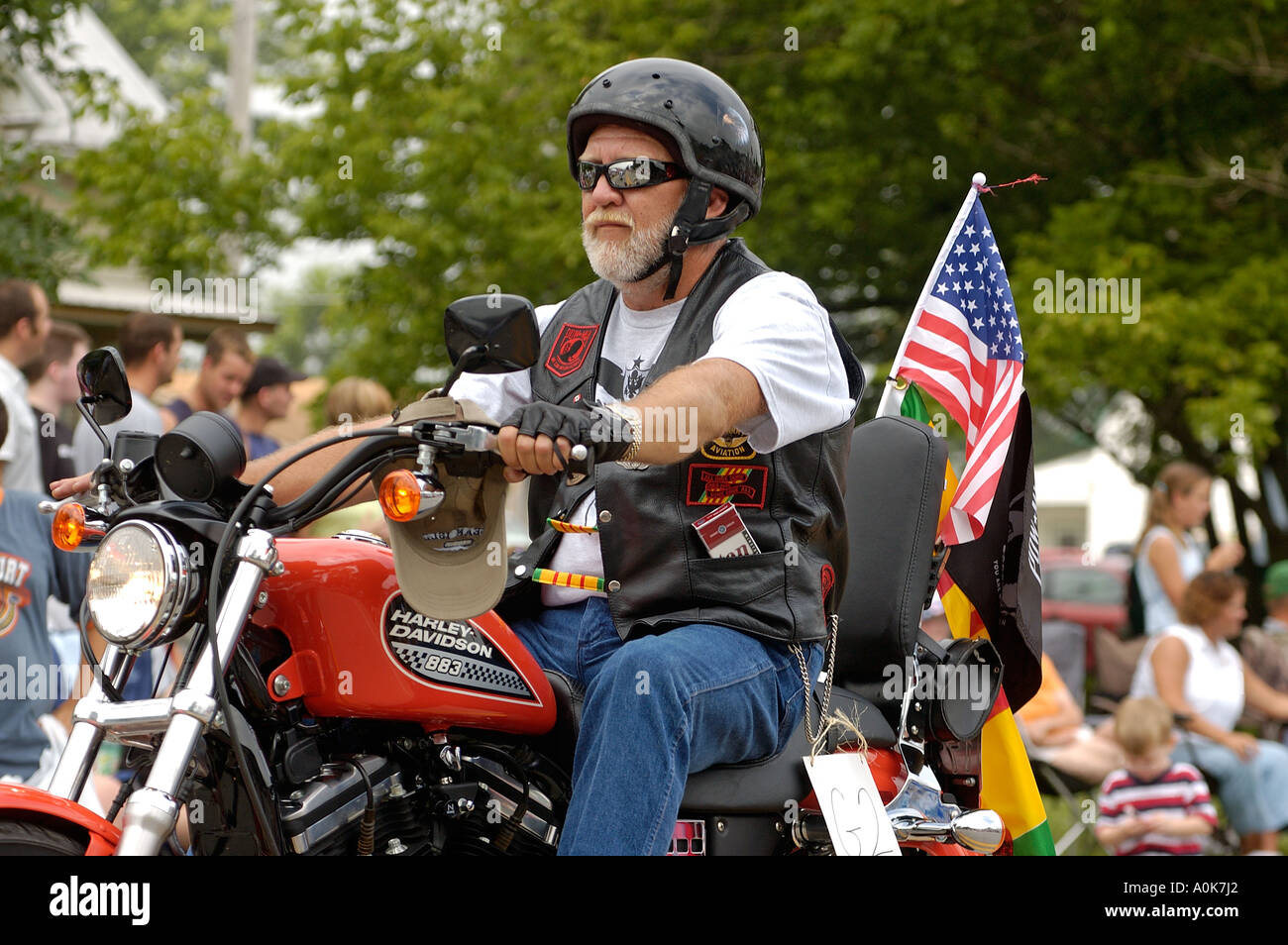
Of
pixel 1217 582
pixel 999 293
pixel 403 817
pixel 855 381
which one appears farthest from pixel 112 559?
pixel 1217 582

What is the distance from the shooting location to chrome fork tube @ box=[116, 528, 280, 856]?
2.29 metres

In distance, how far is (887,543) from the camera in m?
3.94

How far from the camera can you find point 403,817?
2900mm

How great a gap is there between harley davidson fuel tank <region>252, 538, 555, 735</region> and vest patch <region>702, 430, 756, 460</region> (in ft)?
2.11

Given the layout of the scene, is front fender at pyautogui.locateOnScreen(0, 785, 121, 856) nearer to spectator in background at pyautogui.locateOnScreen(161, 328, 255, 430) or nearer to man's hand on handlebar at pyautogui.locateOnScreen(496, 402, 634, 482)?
man's hand on handlebar at pyautogui.locateOnScreen(496, 402, 634, 482)

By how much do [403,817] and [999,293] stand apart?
3035mm

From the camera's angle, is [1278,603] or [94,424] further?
[1278,603]

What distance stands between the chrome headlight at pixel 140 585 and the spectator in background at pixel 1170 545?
741cm

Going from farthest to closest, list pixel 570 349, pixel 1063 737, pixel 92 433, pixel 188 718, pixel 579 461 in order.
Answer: pixel 1063 737, pixel 92 433, pixel 570 349, pixel 579 461, pixel 188 718

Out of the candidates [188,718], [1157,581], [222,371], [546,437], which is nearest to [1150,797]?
[1157,581]

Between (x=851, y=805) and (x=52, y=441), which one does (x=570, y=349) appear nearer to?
(x=851, y=805)

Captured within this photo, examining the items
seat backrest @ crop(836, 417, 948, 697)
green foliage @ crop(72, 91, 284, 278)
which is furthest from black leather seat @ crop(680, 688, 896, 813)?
green foliage @ crop(72, 91, 284, 278)

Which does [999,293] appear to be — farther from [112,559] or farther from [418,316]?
[418,316]

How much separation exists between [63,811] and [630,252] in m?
1.67
